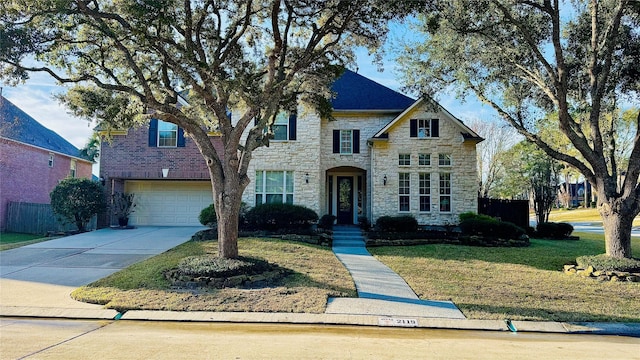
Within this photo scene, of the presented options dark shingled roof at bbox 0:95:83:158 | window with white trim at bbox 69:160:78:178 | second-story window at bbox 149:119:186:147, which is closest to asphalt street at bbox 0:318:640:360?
second-story window at bbox 149:119:186:147

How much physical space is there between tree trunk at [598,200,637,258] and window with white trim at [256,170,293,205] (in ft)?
38.7

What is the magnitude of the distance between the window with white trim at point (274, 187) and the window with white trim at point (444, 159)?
6881 mm

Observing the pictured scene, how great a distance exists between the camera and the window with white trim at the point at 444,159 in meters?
18.3

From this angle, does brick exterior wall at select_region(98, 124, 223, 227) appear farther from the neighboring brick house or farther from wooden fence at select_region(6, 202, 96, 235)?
the neighboring brick house

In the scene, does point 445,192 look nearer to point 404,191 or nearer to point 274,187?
point 404,191

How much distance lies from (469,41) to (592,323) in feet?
27.9

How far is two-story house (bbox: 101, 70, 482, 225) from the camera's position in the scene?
18188 mm

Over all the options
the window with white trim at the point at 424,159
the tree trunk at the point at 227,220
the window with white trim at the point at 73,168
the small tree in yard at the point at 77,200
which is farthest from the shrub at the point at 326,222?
the window with white trim at the point at 73,168

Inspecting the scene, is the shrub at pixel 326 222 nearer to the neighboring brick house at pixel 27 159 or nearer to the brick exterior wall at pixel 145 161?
the brick exterior wall at pixel 145 161

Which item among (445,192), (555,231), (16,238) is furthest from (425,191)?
(16,238)

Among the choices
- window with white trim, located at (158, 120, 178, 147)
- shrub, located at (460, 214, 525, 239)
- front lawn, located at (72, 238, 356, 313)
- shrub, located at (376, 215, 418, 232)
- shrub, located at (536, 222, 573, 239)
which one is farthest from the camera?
window with white trim, located at (158, 120, 178, 147)

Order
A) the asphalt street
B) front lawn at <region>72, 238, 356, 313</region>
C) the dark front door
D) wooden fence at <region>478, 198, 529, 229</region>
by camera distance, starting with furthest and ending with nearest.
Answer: the dark front door < wooden fence at <region>478, 198, 529, 229</region> < front lawn at <region>72, 238, 356, 313</region> < the asphalt street

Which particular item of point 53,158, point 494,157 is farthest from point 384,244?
point 53,158

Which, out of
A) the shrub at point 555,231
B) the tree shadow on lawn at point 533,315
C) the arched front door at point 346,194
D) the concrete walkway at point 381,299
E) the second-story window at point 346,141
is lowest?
the tree shadow on lawn at point 533,315
